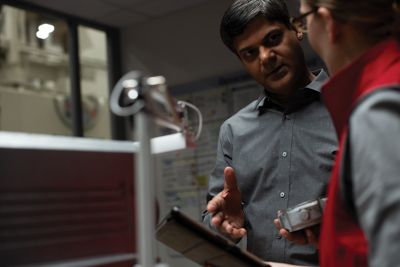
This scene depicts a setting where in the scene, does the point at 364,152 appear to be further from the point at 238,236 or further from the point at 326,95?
the point at 238,236

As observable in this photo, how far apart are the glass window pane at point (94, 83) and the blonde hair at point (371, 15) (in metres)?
2.78

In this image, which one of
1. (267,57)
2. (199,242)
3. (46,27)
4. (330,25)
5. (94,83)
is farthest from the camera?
(94,83)

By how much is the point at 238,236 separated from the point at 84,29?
2.63 meters

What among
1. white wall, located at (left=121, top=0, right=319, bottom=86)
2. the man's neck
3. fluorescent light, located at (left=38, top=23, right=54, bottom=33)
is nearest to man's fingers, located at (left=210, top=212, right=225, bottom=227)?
the man's neck

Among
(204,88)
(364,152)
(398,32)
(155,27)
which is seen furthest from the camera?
(155,27)

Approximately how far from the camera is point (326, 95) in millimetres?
771

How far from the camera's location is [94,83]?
3.86m

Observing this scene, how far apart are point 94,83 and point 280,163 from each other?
2.73m

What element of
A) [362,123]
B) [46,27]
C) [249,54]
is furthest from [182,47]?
[362,123]

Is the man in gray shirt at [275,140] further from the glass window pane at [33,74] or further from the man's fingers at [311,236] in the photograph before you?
the glass window pane at [33,74]

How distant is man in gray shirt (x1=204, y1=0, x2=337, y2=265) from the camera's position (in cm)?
131

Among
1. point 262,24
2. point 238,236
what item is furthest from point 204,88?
point 238,236

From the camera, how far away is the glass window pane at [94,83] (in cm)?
349

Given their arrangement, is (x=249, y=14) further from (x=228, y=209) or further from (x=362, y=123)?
(x=362, y=123)
